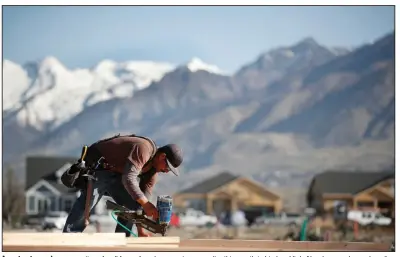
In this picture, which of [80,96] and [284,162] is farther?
[284,162]

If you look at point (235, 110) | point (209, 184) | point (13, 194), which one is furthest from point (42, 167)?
point (235, 110)

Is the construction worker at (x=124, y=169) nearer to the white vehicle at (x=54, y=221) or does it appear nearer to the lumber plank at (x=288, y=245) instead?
the lumber plank at (x=288, y=245)

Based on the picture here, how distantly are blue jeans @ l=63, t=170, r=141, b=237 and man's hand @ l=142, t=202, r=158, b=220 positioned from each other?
11cm

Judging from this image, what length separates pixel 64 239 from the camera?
3963 mm

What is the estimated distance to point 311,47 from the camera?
117 feet

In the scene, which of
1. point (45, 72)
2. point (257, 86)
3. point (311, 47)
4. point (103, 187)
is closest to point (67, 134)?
point (45, 72)

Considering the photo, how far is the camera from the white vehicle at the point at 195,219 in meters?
27.2

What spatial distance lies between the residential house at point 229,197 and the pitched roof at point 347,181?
1734 millimetres

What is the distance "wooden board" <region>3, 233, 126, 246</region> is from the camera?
387cm

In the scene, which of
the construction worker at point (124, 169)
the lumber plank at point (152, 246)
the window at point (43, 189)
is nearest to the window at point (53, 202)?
the window at point (43, 189)

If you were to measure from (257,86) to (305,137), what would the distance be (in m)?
4.04

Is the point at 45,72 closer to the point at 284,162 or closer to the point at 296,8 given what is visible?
the point at 296,8

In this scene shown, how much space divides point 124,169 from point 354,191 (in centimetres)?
2778

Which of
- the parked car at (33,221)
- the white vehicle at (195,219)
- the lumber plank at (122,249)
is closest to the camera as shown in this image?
the lumber plank at (122,249)
